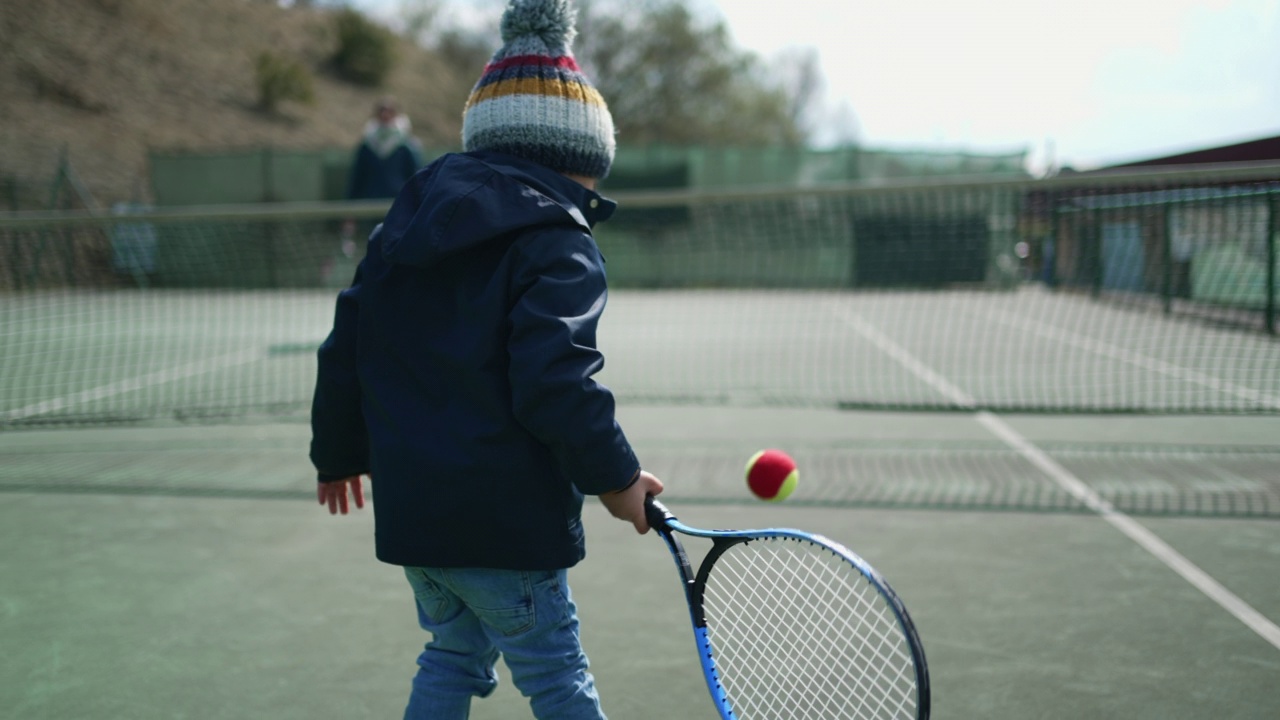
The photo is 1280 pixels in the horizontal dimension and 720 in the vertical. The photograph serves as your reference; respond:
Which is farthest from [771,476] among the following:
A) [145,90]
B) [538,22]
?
[145,90]

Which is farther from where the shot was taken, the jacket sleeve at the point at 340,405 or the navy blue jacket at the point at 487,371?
the jacket sleeve at the point at 340,405

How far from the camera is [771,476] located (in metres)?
2.61

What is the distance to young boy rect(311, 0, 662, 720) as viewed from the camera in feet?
6.11

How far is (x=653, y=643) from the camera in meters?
2.96

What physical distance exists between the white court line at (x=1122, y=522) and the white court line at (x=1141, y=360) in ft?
4.11

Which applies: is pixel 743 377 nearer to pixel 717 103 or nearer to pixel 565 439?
pixel 565 439

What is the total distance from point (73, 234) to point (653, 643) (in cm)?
603

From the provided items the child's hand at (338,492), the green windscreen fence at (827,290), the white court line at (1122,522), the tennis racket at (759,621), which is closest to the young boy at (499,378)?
the tennis racket at (759,621)

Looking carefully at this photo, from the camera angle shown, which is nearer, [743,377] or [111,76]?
[743,377]

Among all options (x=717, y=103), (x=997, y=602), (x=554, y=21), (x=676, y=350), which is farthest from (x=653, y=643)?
(x=717, y=103)

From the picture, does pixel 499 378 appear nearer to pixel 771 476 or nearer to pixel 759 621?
pixel 759 621

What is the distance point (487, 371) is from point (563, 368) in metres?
0.17

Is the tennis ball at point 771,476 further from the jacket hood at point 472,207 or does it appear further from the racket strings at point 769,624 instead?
the jacket hood at point 472,207

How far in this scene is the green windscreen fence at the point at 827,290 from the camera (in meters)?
6.12
